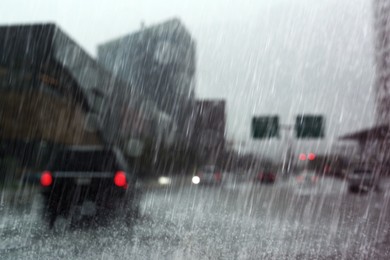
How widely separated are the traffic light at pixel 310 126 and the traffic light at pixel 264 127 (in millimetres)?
1089

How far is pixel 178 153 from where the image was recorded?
39.9 meters

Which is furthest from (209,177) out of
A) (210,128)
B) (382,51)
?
(382,51)

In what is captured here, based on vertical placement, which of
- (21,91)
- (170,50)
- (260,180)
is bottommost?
(260,180)

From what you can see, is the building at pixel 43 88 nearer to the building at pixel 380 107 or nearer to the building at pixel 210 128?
the building at pixel 210 128

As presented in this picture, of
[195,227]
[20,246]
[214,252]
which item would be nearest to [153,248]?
[214,252]

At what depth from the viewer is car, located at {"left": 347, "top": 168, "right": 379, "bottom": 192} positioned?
2347cm

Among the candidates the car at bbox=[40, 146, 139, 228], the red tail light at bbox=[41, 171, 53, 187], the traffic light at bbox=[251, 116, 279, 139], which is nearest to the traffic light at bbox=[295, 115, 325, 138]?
the traffic light at bbox=[251, 116, 279, 139]

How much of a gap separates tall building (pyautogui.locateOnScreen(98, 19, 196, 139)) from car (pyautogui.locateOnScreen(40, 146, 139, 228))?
55605mm

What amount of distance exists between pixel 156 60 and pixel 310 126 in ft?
169

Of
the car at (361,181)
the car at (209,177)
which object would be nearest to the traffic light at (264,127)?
the car at (209,177)

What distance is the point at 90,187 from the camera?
915 centimetres

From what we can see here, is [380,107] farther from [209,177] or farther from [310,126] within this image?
[209,177]

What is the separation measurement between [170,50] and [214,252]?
7322 centimetres

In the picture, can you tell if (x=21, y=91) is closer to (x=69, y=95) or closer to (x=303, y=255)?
(x=69, y=95)
